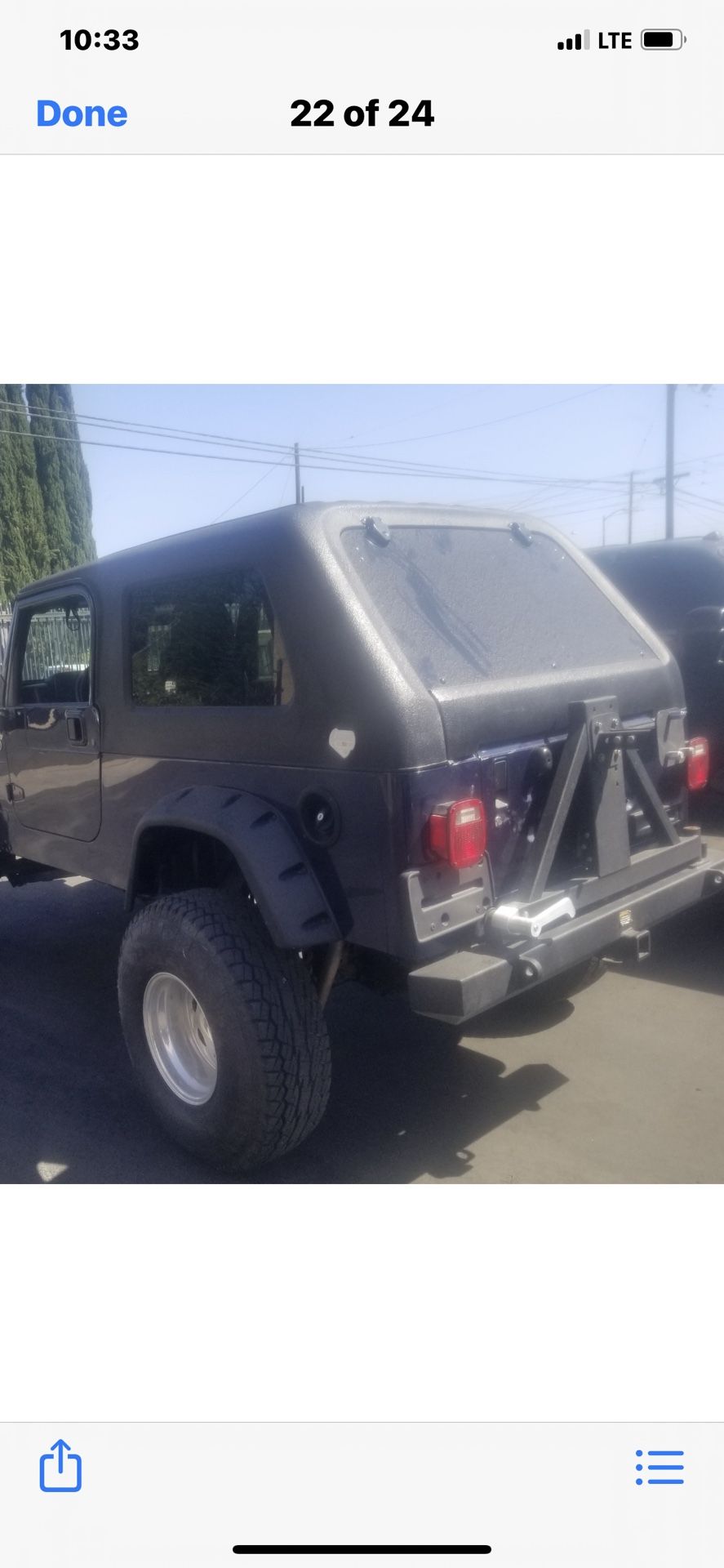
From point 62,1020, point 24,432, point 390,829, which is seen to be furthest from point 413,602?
point 24,432

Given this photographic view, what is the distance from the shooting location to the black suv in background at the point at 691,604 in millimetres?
4289

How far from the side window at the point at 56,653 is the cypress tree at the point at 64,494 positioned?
1528 centimetres

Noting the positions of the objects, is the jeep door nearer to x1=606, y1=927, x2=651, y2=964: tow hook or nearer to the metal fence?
the metal fence

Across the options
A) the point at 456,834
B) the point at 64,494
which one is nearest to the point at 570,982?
the point at 456,834

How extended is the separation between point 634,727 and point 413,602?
3.01 feet

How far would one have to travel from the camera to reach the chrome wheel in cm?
320

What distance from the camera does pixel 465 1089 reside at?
11.5 ft

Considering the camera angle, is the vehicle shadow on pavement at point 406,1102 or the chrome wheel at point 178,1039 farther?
the chrome wheel at point 178,1039

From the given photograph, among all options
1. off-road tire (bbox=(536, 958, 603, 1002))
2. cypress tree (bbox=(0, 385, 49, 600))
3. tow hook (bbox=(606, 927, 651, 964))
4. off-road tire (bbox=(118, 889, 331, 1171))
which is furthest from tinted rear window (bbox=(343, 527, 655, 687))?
cypress tree (bbox=(0, 385, 49, 600))

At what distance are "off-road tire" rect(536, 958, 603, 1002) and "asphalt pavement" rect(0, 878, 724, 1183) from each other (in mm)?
183
